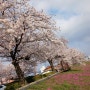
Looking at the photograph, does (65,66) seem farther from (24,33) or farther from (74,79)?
(24,33)

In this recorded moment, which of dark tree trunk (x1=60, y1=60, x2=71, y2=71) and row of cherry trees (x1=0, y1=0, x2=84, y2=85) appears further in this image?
dark tree trunk (x1=60, y1=60, x2=71, y2=71)

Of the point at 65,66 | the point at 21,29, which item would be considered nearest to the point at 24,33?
the point at 21,29

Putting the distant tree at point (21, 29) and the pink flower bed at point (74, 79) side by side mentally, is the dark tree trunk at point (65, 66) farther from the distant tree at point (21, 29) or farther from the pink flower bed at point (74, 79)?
the distant tree at point (21, 29)

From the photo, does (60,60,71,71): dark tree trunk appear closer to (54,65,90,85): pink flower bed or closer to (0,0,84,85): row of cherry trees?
(54,65,90,85): pink flower bed

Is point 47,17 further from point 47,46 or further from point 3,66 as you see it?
point 3,66

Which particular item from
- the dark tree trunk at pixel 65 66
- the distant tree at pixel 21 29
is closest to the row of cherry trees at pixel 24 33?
the distant tree at pixel 21 29

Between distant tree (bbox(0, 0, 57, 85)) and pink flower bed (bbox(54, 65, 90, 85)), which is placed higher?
distant tree (bbox(0, 0, 57, 85))

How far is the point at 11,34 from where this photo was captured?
36.2 metres

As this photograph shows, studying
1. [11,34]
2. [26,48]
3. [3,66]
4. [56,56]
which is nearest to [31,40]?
Answer: [26,48]

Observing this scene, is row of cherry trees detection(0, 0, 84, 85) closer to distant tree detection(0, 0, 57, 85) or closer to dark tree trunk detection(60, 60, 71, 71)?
distant tree detection(0, 0, 57, 85)

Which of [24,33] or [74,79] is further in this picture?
[74,79]

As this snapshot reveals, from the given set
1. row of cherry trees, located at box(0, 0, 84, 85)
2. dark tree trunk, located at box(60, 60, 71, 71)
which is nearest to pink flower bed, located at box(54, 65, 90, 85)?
row of cherry trees, located at box(0, 0, 84, 85)

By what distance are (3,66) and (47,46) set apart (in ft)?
226

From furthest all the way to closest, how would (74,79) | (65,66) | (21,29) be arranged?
1. (65,66)
2. (74,79)
3. (21,29)
